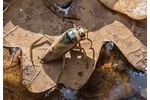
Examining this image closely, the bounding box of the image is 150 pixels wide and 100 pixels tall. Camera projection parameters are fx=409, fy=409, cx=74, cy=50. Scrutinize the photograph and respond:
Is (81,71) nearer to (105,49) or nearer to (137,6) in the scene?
(105,49)

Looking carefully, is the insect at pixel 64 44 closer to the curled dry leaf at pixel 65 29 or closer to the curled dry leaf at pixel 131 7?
the curled dry leaf at pixel 65 29

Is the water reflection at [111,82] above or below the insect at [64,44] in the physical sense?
below

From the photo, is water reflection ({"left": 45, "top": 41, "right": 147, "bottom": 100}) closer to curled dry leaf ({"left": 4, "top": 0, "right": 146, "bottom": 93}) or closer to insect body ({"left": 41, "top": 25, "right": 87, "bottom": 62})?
curled dry leaf ({"left": 4, "top": 0, "right": 146, "bottom": 93})

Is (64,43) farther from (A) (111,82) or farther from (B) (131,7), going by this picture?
(B) (131,7)

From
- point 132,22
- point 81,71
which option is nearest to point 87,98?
point 81,71

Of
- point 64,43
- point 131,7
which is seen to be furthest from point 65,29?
point 131,7

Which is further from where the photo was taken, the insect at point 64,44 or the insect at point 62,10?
the insect at point 62,10

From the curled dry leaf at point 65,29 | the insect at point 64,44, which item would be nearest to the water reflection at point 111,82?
the curled dry leaf at point 65,29

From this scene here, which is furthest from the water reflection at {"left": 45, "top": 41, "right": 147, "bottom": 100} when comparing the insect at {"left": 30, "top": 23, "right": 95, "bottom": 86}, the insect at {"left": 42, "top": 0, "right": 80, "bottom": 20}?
the insect at {"left": 42, "top": 0, "right": 80, "bottom": 20}
